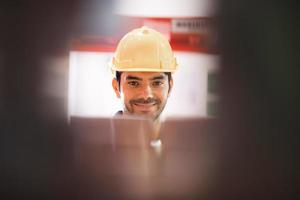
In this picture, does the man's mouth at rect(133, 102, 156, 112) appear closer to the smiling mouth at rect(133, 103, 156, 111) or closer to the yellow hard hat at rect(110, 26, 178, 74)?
the smiling mouth at rect(133, 103, 156, 111)

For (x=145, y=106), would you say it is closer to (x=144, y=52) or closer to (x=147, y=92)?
(x=147, y=92)

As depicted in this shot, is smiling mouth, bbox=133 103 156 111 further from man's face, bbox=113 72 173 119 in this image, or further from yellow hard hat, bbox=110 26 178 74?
yellow hard hat, bbox=110 26 178 74

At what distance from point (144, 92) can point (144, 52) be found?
133mm

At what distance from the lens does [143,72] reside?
4.15 feet

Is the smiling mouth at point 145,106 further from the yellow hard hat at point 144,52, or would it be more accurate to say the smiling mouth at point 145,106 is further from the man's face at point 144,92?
the yellow hard hat at point 144,52

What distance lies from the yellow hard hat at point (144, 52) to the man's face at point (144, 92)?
0.02m

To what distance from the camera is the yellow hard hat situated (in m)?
1.25

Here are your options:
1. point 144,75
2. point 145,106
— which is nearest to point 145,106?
point 145,106

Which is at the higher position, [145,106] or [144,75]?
[144,75]

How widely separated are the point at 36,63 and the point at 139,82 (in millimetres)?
352

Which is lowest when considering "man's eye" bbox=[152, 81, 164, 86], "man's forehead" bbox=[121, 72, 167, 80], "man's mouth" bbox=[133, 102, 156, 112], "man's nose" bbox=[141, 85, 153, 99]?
"man's mouth" bbox=[133, 102, 156, 112]

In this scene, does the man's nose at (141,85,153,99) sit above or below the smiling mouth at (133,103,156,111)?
above

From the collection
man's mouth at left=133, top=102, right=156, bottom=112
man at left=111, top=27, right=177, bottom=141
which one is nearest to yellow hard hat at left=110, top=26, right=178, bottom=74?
man at left=111, top=27, right=177, bottom=141

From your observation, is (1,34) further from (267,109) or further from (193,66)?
(267,109)
